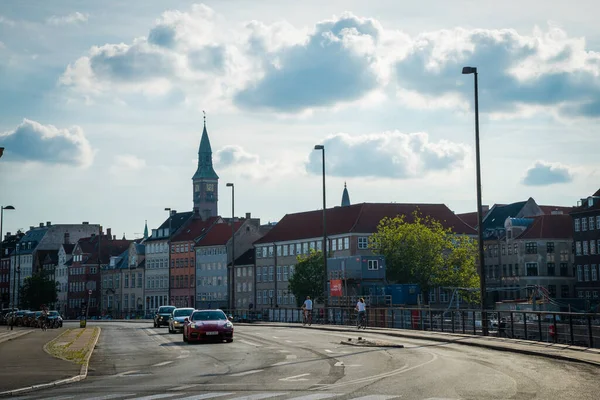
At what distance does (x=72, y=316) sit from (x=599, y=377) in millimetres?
176526

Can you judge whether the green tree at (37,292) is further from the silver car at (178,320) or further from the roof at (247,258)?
the silver car at (178,320)

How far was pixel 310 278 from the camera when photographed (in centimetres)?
12375

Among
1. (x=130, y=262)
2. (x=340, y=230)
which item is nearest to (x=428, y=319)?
(x=340, y=230)

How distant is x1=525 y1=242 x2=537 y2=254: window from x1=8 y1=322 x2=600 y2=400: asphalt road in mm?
114472

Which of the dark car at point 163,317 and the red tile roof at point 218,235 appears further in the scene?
the red tile roof at point 218,235

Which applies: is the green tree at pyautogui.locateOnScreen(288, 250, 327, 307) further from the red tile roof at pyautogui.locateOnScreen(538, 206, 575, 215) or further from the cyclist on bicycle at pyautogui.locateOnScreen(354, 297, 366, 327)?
the cyclist on bicycle at pyautogui.locateOnScreen(354, 297, 366, 327)

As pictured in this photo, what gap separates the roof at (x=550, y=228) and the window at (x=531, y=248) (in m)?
0.95

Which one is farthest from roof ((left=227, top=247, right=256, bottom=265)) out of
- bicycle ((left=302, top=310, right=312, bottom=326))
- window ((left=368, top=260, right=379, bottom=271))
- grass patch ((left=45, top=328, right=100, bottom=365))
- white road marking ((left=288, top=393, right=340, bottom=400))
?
white road marking ((left=288, top=393, right=340, bottom=400))

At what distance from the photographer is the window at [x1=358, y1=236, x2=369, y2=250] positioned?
13612cm

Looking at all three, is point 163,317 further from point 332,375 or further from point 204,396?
point 204,396

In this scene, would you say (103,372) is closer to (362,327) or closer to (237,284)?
(362,327)

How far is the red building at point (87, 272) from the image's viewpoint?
191m

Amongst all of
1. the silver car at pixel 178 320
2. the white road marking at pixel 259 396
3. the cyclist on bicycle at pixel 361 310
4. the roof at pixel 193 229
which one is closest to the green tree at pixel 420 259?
the cyclist on bicycle at pixel 361 310

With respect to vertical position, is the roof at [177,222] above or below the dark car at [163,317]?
above
